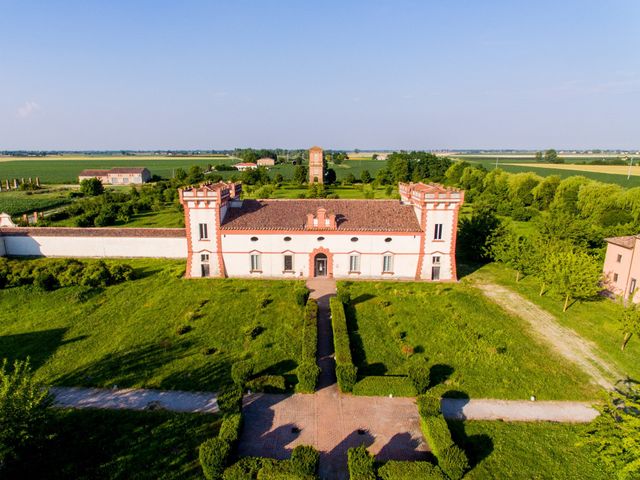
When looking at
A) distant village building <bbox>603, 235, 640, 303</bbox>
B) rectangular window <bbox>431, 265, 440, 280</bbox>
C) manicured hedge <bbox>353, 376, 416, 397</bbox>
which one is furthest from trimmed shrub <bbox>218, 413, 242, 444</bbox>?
distant village building <bbox>603, 235, 640, 303</bbox>

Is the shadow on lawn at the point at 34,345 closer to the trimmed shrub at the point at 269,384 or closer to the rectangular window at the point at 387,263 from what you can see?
the trimmed shrub at the point at 269,384

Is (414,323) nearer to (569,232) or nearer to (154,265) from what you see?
(569,232)

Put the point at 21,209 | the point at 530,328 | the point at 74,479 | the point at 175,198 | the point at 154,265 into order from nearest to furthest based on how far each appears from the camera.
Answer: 1. the point at 74,479
2. the point at 530,328
3. the point at 154,265
4. the point at 21,209
5. the point at 175,198

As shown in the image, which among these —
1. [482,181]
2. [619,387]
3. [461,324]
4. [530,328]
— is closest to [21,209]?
[461,324]

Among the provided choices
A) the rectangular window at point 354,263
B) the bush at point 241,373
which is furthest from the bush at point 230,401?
the rectangular window at point 354,263

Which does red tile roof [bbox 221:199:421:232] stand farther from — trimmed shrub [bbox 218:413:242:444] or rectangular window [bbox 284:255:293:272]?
trimmed shrub [bbox 218:413:242:444]

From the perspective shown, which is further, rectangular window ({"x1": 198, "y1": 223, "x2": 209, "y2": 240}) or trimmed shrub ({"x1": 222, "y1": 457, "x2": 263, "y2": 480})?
rectangular window ({"x1": 198, "y1": 223, "x2": 209, "y2": 240})
